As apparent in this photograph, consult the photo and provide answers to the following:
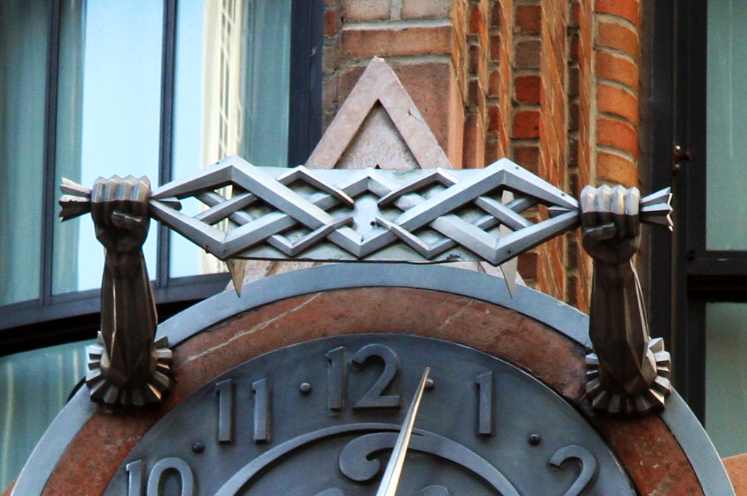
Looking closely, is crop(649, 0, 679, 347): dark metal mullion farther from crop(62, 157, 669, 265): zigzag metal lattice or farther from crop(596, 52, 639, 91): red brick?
crop(62, 157, 669, 265): zigzag metal lattice

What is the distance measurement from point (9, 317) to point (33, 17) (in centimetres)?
68

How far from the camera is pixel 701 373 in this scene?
4.81m

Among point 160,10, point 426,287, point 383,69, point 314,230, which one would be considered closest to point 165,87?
point 160,10

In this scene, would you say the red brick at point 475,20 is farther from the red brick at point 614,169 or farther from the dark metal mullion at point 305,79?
the red brick at point 614,169

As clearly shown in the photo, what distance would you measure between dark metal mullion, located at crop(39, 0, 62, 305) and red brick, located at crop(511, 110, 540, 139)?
99 cm

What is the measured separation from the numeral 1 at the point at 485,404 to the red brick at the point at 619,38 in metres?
1.96

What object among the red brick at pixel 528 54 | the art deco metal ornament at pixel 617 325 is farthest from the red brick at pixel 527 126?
the art deco metal ornament at pixel 617 325

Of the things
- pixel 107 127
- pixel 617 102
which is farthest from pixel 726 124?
pixel 107 127

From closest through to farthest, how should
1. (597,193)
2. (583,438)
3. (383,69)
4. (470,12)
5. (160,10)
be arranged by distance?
1. (597,193)
2. (583,438)
3. (383,69)
4. (470,12)
5. (160,10)

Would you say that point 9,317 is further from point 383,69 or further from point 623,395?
point 623,395

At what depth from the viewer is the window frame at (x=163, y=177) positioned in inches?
168

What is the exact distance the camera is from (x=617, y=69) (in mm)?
5086

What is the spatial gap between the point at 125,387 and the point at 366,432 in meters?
0.39

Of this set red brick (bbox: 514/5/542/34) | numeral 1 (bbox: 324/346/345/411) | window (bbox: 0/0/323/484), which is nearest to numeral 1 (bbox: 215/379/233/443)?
numeral 1 (bbox: 324/346/345/411)
